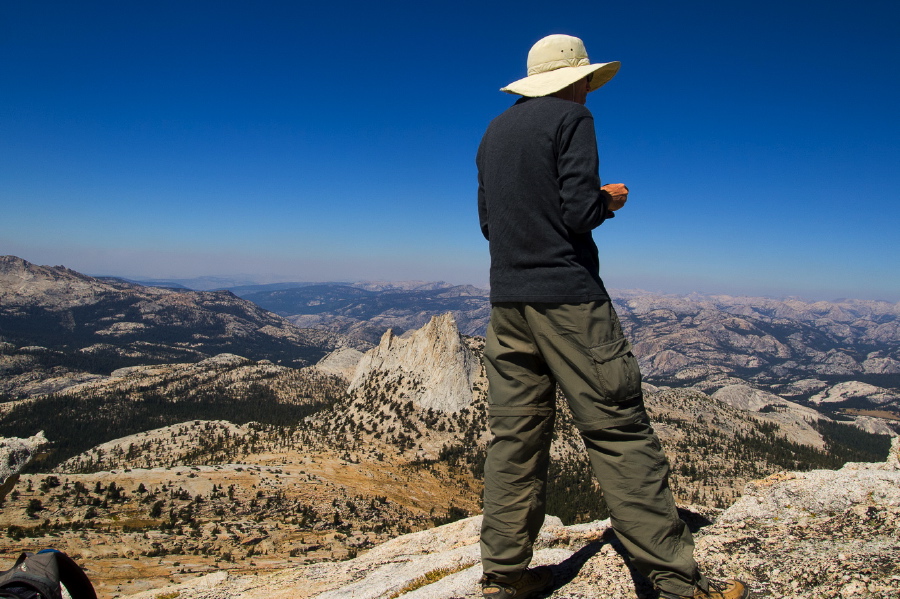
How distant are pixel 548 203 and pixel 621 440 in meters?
2.39

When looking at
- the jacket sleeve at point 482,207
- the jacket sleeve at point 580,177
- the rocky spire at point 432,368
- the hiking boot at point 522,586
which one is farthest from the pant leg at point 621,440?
the rocky spire at point 432,368

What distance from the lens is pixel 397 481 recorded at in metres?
46.3

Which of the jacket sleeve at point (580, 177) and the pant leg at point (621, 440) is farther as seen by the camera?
the jacket sleeve at point (580, 177)

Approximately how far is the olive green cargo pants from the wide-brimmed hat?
2362 millimetres

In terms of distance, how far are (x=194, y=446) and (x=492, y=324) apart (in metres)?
72.1

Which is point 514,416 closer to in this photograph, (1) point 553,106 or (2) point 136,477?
(1) point 553,106

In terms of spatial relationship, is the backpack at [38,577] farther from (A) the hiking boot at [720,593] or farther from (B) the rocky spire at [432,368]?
(B) the rocky spire at [432,368]

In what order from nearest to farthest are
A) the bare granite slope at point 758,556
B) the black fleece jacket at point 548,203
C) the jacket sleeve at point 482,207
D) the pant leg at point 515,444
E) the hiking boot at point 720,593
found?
1. the hiking boot at point 720,593
2. the black fleece jacket at point 548,203
3. the bare granite slope at point 758,556
4. the pant leg at point 515,444
5. the jacket sleeve at point 482,207

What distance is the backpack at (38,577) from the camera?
2.96 metres

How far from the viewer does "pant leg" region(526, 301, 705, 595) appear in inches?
155

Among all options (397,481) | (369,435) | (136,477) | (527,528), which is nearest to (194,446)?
(369,435)

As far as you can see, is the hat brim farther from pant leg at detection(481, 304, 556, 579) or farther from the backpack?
the backpack

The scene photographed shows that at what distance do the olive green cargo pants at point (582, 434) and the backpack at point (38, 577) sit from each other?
3.57 m

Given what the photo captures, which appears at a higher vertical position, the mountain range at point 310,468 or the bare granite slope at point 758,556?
the bare granite slope at point 758,556
